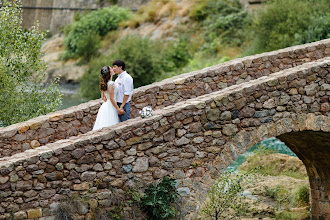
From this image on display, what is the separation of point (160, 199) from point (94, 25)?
104 feet

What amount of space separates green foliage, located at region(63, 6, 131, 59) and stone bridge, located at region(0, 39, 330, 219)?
27884mm

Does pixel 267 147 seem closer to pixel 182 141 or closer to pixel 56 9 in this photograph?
pixel 182 141

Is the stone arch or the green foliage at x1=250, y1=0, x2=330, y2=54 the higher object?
the green foliage at x1=250, y1=0, x2=330, y2=54

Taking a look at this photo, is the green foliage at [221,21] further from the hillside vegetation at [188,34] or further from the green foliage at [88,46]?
the green foliage at [88,46]

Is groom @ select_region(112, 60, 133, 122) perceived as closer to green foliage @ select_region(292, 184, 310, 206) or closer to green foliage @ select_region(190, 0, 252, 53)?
green foliage @ select_region(292, 184, 310, 206)

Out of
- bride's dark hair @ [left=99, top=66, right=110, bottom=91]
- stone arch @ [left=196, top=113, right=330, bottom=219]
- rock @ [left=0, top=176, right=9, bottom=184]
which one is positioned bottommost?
stone arch @ [left=196, top=113, right=330, bottom=219]

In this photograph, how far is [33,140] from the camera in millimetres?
8984

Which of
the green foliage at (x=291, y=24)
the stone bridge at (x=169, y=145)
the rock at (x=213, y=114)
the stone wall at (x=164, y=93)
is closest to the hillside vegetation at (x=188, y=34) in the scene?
the green foliage at (x=291, y=24)

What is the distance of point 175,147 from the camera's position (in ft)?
24.0

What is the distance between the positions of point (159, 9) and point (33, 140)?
2575 cm

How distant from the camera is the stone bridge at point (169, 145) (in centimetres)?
665

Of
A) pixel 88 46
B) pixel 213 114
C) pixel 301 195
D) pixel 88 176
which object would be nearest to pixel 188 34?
pixel 88 46

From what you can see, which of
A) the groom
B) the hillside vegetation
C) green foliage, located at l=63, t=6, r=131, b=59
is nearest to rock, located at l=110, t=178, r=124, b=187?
the groom

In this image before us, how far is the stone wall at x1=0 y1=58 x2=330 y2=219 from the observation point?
21.8 ft
